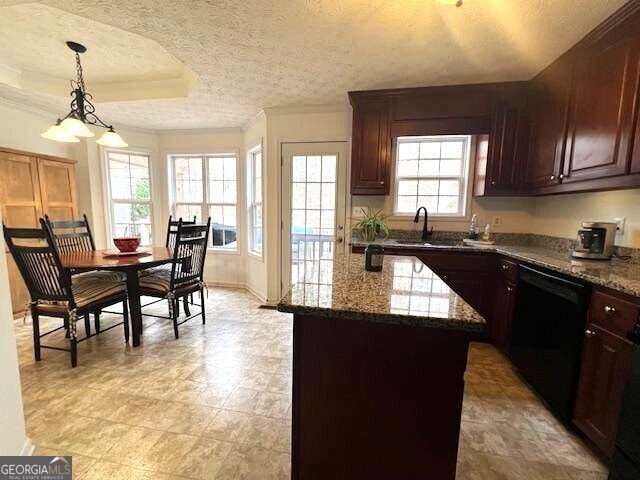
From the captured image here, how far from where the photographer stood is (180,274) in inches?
108

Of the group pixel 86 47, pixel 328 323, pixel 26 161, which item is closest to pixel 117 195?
pixel 26 161

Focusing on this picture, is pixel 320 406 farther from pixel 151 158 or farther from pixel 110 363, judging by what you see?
pixel 151 158

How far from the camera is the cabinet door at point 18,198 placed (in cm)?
283

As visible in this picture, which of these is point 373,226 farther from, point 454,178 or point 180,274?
point 180,274

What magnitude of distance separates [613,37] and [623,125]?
577 millimetres

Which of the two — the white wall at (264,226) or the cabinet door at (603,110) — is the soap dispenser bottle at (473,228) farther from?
the white wall at (264,226)

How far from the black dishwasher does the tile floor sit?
0.17 meters

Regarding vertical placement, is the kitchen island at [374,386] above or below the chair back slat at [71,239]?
below

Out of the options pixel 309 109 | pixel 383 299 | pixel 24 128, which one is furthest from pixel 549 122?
pixel 24 128

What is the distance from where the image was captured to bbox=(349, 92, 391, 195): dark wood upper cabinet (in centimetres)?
285

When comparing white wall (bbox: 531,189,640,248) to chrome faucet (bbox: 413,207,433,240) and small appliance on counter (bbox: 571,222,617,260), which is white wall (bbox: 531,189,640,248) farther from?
chrome faucet (bbox: 413,207,433,240)

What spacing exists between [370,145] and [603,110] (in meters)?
1.72

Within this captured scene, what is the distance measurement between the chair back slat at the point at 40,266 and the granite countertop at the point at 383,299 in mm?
1974

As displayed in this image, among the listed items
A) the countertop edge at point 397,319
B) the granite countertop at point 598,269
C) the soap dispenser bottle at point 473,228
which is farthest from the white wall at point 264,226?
the countertop edge at point 397,319
